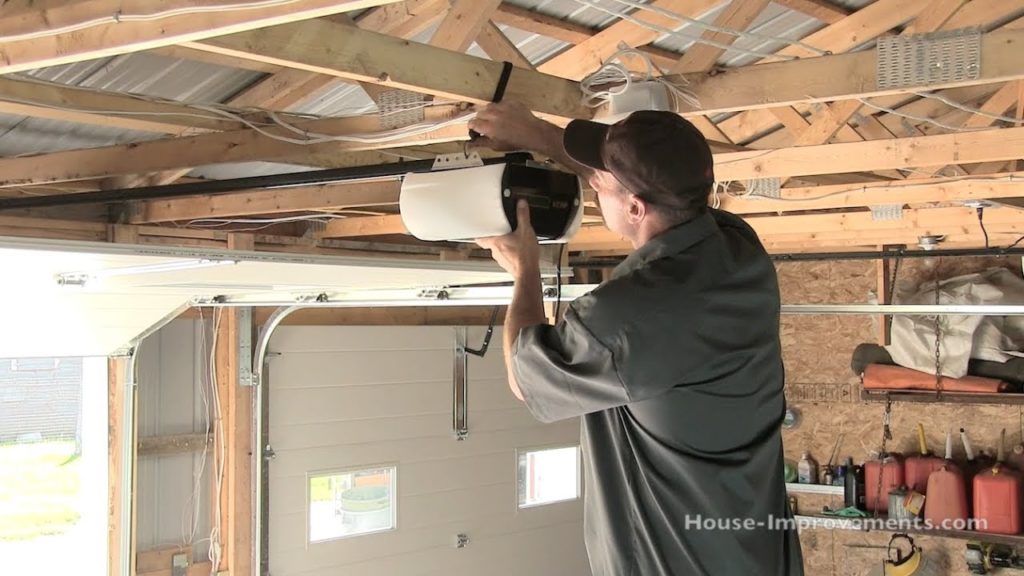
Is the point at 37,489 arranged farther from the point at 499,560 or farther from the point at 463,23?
the point at 463,23

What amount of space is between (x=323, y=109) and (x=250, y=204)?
1.92ft

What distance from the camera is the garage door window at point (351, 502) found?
5.34 metres

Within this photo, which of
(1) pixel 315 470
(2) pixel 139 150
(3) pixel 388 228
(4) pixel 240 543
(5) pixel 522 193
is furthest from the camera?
(1) pixel 315 470

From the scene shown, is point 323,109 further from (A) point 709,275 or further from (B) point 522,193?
(A) point 709,275

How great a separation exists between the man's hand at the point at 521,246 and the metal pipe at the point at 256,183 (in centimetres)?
11

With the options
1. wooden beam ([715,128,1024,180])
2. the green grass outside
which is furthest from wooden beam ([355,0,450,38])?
the green grass outside

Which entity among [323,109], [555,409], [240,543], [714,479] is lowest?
[240,543]

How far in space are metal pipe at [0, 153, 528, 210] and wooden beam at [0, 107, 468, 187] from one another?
9 cm

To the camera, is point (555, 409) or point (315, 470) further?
point (315, 470)

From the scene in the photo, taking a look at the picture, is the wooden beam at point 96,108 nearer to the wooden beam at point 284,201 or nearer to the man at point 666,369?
the wooden beam at point 284,201

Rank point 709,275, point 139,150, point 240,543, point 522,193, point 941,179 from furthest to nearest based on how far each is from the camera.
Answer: point 240,543
point 941,179
point 139,150
point 522,193
point 709,275

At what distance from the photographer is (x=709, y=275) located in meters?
1.49

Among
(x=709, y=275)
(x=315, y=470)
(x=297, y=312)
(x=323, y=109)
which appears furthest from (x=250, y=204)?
(x=709, y=275)

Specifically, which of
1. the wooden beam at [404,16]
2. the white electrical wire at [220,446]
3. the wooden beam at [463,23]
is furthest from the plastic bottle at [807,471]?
the wooden beam at [463,23]
